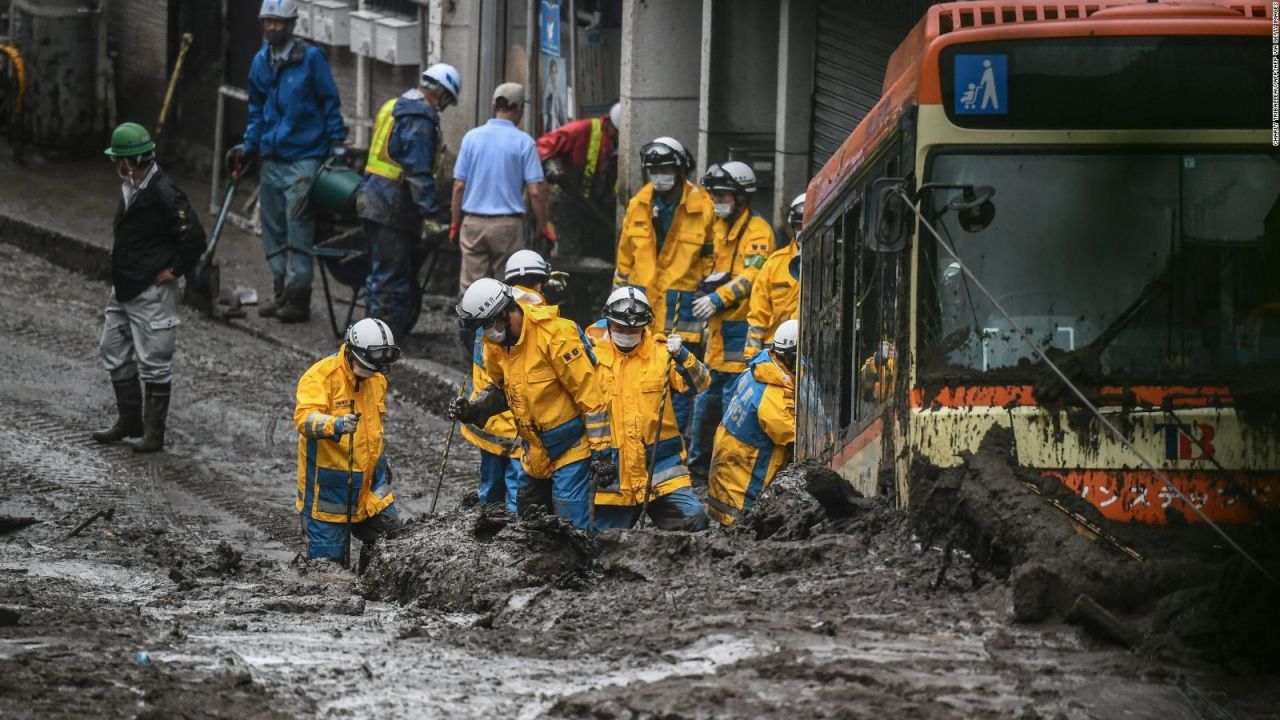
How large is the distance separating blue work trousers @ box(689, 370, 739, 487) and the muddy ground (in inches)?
Answer: 107

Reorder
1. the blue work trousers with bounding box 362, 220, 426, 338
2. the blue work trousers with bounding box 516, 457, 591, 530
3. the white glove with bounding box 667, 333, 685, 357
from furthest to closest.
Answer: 1. the blue work trousers with bounding box 362, 220, 426, 338
2. the white glove with bounding box 667, 333, 685, 357
3. the blue work trousers with bounding box 516, 457, 591, 530

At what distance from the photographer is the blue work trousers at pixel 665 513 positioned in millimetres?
11172

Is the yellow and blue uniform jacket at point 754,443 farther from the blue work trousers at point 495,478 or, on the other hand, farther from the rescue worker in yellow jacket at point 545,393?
the blue work trousers at point 495,478

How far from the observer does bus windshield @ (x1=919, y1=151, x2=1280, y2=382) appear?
7.63m

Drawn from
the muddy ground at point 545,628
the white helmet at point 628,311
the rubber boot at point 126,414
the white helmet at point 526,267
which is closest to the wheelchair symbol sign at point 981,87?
the muddy ground at point 545,628

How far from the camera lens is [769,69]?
648 inches

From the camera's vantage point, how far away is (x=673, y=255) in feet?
45.4

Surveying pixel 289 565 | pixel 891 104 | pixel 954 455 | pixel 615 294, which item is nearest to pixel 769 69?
pixel 615 294

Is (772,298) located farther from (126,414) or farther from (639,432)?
(126,414)

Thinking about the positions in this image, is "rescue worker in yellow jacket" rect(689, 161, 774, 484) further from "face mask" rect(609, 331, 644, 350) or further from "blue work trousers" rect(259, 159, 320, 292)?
"blue work trousers" rect(259, 159, 320, 292)

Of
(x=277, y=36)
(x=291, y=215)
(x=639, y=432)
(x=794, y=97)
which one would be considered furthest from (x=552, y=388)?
(x=277, y=36)

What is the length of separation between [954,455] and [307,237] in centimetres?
959

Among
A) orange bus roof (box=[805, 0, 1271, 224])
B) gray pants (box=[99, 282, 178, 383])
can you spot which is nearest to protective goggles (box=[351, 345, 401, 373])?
gray pants (box=[99, 282, 178, 383])

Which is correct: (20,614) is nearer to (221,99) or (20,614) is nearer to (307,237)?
(307,237)
